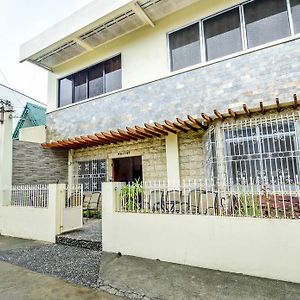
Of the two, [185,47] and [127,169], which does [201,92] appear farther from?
[127,169]

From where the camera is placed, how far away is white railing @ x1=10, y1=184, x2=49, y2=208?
7188 mm

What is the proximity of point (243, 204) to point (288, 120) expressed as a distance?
286 centimetres

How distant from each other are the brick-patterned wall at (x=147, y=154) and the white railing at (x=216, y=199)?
246 centimetres

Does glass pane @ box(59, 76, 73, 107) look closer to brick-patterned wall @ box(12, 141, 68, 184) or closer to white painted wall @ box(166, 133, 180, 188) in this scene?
brick-patterned wall @ box(12, 141, 68, 184)

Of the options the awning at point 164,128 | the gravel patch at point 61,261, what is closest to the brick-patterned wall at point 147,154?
the awning at point 164,128

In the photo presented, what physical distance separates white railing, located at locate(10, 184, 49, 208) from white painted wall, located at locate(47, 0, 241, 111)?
15.3ft

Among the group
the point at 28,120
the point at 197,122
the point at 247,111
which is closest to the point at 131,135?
the point at 197,122

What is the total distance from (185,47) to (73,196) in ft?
19.7

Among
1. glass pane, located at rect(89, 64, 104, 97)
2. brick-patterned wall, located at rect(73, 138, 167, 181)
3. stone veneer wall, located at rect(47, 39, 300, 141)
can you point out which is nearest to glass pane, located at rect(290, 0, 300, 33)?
stone veneer wall, located at rect(47, 39, 300, 141)

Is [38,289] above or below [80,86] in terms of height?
below

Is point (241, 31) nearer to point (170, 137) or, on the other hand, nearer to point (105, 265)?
point (170, 137)

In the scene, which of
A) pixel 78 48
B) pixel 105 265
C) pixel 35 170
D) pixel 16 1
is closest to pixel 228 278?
pixel 105 265

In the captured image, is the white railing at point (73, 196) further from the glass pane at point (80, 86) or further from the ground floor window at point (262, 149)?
the glass pane at point (80, 86)

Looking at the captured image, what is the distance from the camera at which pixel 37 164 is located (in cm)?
995
